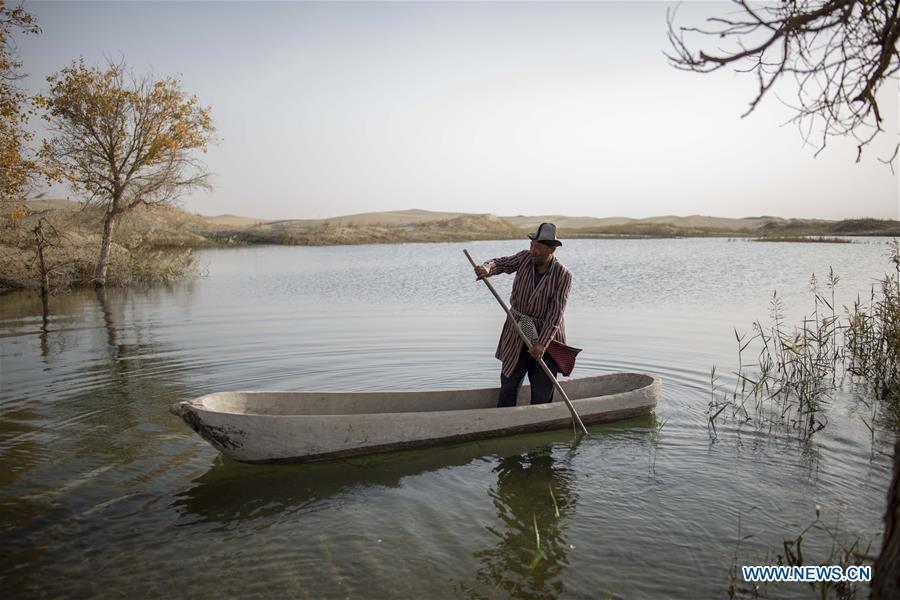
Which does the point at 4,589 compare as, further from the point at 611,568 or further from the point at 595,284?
the point at 595,284

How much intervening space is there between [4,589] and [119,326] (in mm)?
10285

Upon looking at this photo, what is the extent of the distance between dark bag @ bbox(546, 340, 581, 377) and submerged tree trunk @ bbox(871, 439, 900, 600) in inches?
151

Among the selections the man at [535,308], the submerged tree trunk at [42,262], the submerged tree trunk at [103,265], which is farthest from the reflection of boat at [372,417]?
the submerged tree trunk at [103,265]

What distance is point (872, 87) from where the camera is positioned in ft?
10.5

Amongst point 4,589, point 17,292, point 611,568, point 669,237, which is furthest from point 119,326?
point 669,237

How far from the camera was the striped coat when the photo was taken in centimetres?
598

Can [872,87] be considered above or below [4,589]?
above

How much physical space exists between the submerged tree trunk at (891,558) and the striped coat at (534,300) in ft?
11.7

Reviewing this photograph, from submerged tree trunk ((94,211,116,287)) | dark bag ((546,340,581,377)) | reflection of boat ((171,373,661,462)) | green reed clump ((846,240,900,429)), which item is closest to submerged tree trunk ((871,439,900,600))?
reflection of boat ((171,373,661,462))

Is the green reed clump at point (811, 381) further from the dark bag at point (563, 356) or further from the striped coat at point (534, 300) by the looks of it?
the striped coat at point (534, 300)

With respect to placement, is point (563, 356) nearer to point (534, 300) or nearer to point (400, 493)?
point (534, 300)

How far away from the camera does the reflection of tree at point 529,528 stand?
12.2 feet

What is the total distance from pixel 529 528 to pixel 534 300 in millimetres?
2384

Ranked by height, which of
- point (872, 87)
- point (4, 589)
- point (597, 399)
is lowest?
point (4, 589)
